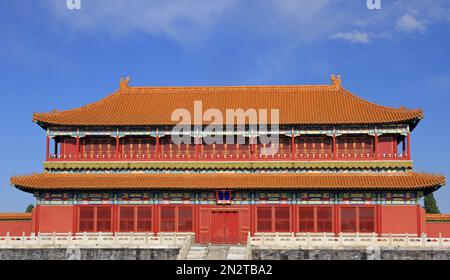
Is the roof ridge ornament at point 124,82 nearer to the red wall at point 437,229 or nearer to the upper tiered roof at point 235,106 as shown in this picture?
the upper tiered roof at point 235,106

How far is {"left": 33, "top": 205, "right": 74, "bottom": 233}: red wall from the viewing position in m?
46.2

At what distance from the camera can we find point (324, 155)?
154 ft

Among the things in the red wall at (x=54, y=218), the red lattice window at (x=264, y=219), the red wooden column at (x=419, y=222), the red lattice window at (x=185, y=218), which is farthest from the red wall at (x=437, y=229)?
the red wall at (x=54, y=218)

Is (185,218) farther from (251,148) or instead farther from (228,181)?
(251,148)

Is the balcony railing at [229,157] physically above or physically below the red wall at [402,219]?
above

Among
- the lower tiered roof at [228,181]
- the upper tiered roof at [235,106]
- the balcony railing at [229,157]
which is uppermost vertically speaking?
the upper tiered roof at [235,106]

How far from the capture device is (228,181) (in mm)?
45969

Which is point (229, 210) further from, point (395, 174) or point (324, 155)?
point (395, 174)

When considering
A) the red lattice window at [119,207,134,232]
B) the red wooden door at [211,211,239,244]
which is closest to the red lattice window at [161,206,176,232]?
the red lattice window at [119,207,134,232]

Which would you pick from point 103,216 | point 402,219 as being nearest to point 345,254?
point 402,219

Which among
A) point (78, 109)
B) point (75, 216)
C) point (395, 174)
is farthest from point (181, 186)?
point (395, 174)

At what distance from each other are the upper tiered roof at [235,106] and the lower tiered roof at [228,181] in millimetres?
4152

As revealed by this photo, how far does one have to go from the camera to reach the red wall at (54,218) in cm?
4622

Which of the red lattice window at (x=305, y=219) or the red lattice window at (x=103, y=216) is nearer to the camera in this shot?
the red lattice window at (x=305, y=219)
